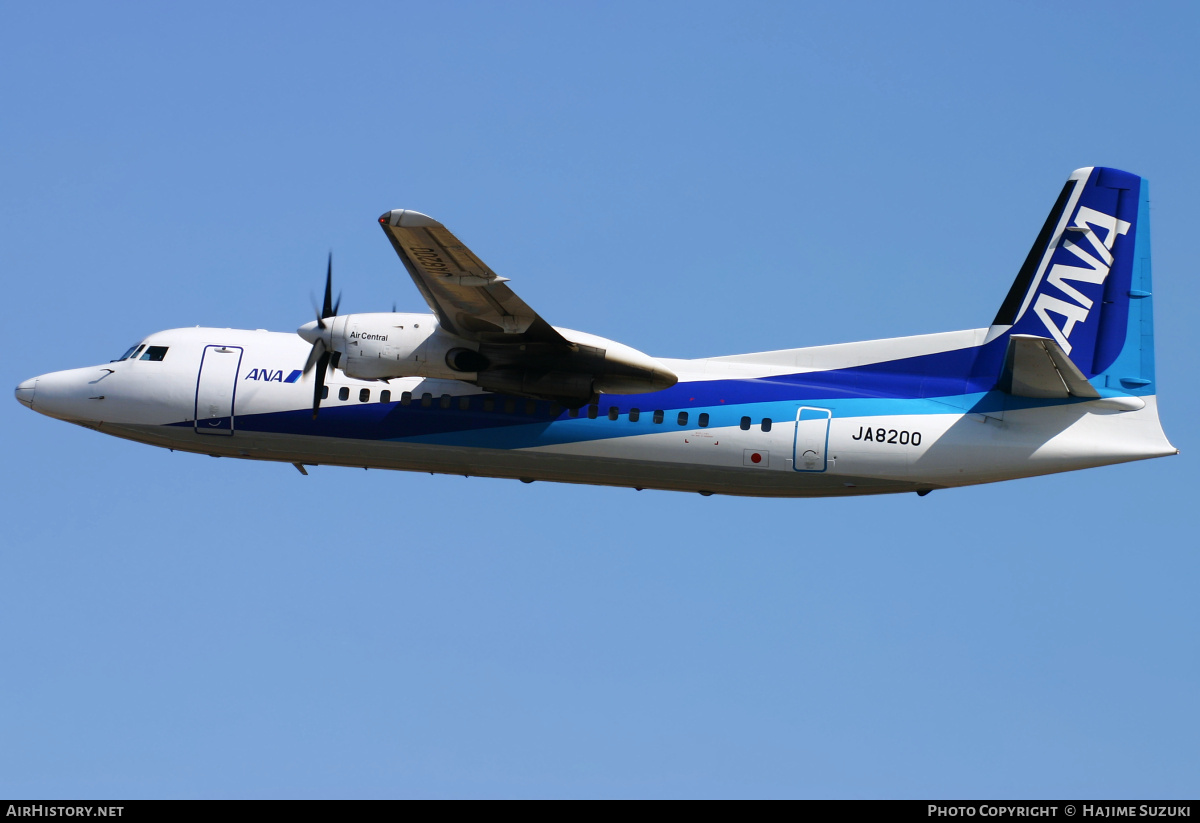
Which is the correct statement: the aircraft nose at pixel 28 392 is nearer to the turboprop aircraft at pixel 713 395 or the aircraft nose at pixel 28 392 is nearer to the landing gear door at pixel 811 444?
the turboprop aircraft at pixel 713 395

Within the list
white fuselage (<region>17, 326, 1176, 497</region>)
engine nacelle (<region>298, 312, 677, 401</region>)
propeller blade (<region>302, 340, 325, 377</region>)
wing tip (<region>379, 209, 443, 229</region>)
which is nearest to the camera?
wing tip (<region>379, 209, 443, 229</region>)

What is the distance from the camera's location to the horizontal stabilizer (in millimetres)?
19406

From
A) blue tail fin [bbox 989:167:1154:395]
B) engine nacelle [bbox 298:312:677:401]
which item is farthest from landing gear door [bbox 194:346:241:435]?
blue tail fin [bbox 989:167:1154:395]

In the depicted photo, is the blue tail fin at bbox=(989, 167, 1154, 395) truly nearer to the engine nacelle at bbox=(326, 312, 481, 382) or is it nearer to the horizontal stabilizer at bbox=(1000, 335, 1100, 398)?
the horizontal stabilizer at bbox=(1000, 335, 1100, 398)

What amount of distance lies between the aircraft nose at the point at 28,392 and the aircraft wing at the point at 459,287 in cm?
801

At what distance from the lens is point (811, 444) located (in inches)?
810

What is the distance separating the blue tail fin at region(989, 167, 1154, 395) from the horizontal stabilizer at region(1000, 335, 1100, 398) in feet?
3.54

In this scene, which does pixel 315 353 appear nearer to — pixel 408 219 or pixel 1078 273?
pixel 408 219

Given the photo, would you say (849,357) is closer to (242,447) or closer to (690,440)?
(690,440)

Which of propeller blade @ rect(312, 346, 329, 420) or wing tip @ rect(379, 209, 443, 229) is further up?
wing tip @ rect(379, 209, 443, 229)

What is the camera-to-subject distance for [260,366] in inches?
871
